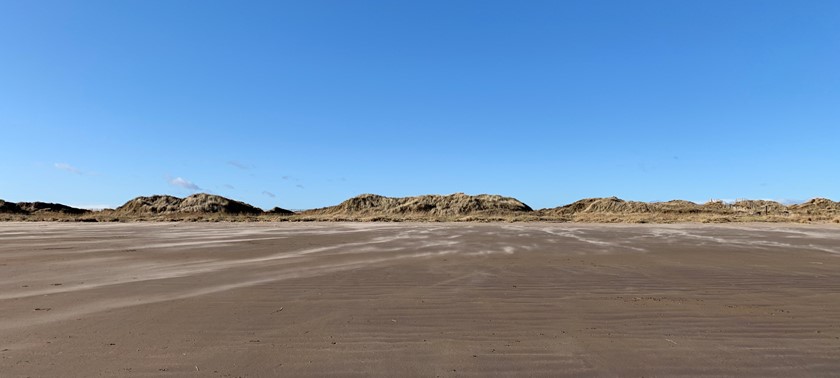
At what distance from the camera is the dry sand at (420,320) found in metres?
4.17

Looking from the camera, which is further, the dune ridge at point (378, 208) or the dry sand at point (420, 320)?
the dune ridge at point (378, 208)

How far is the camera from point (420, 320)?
577 centimetres

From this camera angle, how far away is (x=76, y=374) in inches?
153

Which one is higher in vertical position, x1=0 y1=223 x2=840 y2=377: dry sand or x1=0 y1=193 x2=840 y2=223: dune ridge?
x1=0 y1=193 x2=840 y2=223: dune ridge

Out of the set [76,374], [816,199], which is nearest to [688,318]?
[76,374]

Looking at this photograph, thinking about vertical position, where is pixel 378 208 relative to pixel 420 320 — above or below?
above

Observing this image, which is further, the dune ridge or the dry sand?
the dune ridge

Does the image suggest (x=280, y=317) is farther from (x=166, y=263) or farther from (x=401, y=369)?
(x=166, y=263)

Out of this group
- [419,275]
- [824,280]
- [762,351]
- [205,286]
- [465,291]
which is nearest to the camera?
[762,351]

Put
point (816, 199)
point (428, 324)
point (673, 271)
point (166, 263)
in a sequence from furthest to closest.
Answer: point (816, 199) < point (166, 263) < point (673, 271) < point (428, 324)

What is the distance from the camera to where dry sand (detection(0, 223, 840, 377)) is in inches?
164

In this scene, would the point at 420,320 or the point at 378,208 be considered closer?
the point at 420,320

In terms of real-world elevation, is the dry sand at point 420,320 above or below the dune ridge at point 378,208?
below

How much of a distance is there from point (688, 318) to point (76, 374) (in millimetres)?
6525
